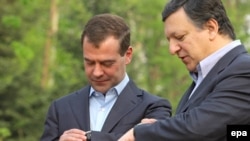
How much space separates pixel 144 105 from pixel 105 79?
0.32 metres

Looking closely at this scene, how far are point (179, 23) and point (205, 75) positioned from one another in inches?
13.5

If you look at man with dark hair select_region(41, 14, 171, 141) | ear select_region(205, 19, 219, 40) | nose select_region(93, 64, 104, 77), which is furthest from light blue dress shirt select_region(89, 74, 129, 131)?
ear select_region(205, 19, 219, 40)

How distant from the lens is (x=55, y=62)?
1243 inches

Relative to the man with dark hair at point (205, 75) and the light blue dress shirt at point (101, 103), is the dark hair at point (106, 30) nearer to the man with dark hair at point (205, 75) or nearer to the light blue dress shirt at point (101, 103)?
the light blue dress shirt at point (101, 103)

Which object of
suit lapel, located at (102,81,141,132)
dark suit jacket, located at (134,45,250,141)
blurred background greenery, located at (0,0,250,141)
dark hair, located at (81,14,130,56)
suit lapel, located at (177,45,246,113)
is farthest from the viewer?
blurred background greenery, located at (0,0,250,141)

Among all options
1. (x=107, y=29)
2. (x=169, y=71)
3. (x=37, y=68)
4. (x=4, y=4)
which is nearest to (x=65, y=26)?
(x=4, y=4)

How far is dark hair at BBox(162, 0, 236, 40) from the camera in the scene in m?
4.17

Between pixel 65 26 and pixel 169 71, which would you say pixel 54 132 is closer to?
pixel 65 26

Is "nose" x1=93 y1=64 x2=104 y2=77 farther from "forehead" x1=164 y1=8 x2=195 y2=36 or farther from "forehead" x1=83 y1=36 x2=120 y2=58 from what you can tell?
"forehead" x1=164 y1=8 x2=195 y2=36

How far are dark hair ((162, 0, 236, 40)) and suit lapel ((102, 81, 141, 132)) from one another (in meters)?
0.89

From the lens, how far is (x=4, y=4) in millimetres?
25891

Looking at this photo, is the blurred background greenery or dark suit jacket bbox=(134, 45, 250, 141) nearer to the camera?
dark suit jacket bbox=(134, 45, 250, 141)

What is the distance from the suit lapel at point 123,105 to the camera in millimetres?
4812

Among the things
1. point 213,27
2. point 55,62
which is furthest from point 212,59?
point 55,62
